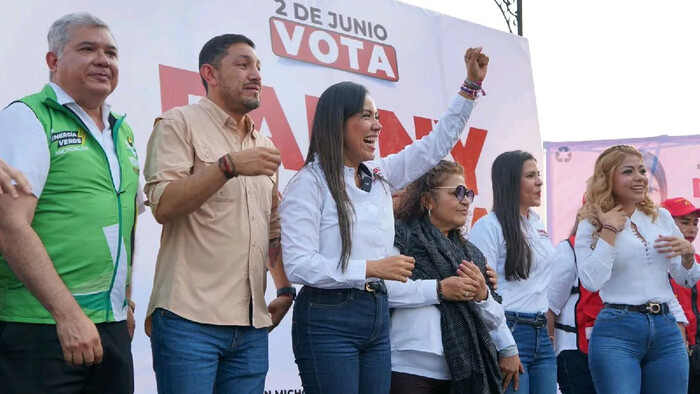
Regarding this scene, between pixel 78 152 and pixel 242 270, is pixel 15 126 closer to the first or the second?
pixel 78 152

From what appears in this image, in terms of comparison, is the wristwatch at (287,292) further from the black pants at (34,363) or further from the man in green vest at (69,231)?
the black pants at (34,363)

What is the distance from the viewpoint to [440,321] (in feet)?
10.8

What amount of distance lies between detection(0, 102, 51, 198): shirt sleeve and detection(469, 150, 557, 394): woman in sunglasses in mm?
2159

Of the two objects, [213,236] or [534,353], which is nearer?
[213,236]

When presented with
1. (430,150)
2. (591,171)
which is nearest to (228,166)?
(430,150)

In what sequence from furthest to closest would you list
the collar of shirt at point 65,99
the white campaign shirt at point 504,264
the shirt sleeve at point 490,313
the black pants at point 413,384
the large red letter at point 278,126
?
the large red letter at point 278,126 → the white campaign shirt at point 504,264 → the shirt sleeve at point 490,313 → the black pants at point 413,384 → the collar of shirt at point 65,99

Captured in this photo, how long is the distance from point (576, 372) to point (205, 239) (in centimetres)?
306

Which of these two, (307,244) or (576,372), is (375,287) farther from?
(576,372)

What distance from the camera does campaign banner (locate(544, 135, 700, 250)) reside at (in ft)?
22.8

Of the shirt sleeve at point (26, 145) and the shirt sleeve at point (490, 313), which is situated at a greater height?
the shirt sleeve at point (26, 145)

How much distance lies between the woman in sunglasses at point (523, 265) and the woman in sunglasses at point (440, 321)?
407 millimetres

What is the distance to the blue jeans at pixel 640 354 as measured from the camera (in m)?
4.11

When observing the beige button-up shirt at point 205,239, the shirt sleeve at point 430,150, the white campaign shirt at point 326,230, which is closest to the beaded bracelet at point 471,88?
the shirt sleeve at point 430,150

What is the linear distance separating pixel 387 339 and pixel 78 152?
1.20m
